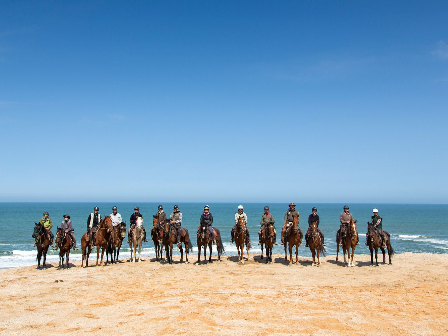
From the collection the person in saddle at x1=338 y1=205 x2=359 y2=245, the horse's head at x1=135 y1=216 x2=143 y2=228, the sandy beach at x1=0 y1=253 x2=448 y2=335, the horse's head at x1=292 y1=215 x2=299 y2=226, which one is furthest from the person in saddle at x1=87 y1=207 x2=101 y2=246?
the person in saddle at x1=338 y1=205 x2=359 y2=245

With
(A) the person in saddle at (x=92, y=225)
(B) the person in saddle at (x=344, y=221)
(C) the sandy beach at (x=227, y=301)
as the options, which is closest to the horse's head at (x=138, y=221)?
(A) the person in saddle at (x=92, y=225)

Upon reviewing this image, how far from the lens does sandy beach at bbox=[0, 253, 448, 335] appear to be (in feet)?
24.0

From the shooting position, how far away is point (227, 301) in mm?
9266

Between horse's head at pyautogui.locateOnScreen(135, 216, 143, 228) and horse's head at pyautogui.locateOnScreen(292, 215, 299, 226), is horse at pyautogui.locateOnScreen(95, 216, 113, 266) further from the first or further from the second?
horse's head at pyautogui.locateOnScreen(292, 215, 299, 226)

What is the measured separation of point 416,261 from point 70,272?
684 inches

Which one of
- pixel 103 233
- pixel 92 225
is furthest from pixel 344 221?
pixel 92 225

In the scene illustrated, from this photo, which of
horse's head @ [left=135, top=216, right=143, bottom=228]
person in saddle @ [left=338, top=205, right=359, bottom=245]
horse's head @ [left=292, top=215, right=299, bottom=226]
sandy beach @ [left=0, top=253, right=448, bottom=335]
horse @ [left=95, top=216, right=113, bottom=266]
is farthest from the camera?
horse's head @ [left=135, top=216, right=143, bottom=228]

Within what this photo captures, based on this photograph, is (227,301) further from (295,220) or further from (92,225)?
(92,225)

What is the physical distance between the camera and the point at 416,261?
17.9 meters

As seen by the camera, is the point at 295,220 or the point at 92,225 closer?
the point at 295,220

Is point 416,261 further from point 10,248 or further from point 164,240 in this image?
point 10,248

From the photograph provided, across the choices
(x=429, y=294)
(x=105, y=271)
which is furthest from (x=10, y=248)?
(x=429, y=294)

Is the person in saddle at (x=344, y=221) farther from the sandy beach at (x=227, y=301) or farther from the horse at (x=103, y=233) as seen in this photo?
the horse at (x=103, y=233)

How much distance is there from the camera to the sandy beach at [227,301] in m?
7.33
